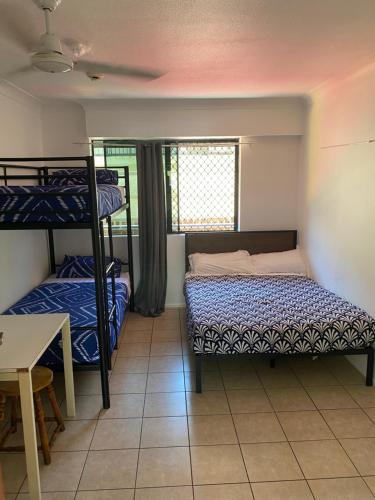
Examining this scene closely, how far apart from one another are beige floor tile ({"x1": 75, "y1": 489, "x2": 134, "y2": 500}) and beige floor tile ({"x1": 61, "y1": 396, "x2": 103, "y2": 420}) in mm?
647

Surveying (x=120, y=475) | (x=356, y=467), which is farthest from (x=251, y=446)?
(x=120, y=475)

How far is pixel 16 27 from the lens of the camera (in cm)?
197

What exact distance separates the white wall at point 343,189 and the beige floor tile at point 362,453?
1003 mm

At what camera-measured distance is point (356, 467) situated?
2105mm

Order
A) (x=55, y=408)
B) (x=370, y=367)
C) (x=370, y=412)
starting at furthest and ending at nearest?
(x=370, y=367) → (x=370, y=412) → (x=55, y=408)

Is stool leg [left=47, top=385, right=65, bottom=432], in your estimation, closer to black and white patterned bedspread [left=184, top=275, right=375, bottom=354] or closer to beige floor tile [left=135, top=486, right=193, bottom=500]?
beige floor tile [left=135, top=486, right=193, bottom=500]

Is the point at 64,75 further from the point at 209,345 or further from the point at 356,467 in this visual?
the point at 356,467

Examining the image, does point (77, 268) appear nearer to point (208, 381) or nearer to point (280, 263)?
point (208, 381)

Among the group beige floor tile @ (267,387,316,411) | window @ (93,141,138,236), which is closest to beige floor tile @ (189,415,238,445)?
beige floor tile @ (267,387,316,411)

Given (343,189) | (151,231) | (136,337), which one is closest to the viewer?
(343,189)

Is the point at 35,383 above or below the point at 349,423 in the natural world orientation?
above

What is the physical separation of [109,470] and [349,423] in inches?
60.7

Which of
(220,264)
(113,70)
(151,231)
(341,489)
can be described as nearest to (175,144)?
(151,231)

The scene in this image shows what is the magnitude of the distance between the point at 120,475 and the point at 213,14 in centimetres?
243
